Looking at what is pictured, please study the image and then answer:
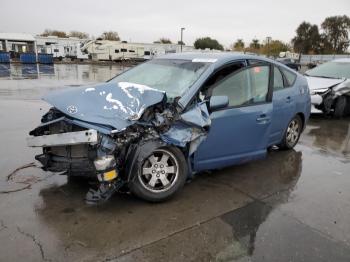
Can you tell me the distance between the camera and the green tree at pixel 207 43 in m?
90.5

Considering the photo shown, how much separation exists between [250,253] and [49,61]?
41544 mm

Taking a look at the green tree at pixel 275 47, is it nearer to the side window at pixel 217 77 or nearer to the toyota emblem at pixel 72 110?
the side window at pixel 217 77

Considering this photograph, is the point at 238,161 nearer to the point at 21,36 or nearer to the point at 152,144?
the point at 152,144


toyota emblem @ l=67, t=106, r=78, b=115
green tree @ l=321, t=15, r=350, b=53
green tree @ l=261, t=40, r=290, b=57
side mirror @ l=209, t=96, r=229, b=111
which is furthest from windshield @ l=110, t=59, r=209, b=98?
green tree @ l=321, t=15, r=350, b=53

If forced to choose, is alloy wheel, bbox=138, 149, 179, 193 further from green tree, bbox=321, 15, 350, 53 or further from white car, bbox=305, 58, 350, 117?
green tree, bbox=321, 15, 350, 53

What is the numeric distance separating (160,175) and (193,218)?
60 centimetres

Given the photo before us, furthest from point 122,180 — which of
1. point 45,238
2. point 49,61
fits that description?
point 49,61

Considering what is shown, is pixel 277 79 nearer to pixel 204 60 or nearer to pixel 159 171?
pixel 204 60

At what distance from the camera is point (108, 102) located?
3.61m

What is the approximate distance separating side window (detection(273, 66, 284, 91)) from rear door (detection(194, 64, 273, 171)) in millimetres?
331

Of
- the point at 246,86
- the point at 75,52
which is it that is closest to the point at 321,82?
the point at 246,86

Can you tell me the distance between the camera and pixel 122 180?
354 centimetres

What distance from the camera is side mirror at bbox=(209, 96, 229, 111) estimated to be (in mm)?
4020

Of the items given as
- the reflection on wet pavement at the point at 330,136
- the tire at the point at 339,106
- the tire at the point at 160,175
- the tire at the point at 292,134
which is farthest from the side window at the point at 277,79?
the tire at the point at 339,106
